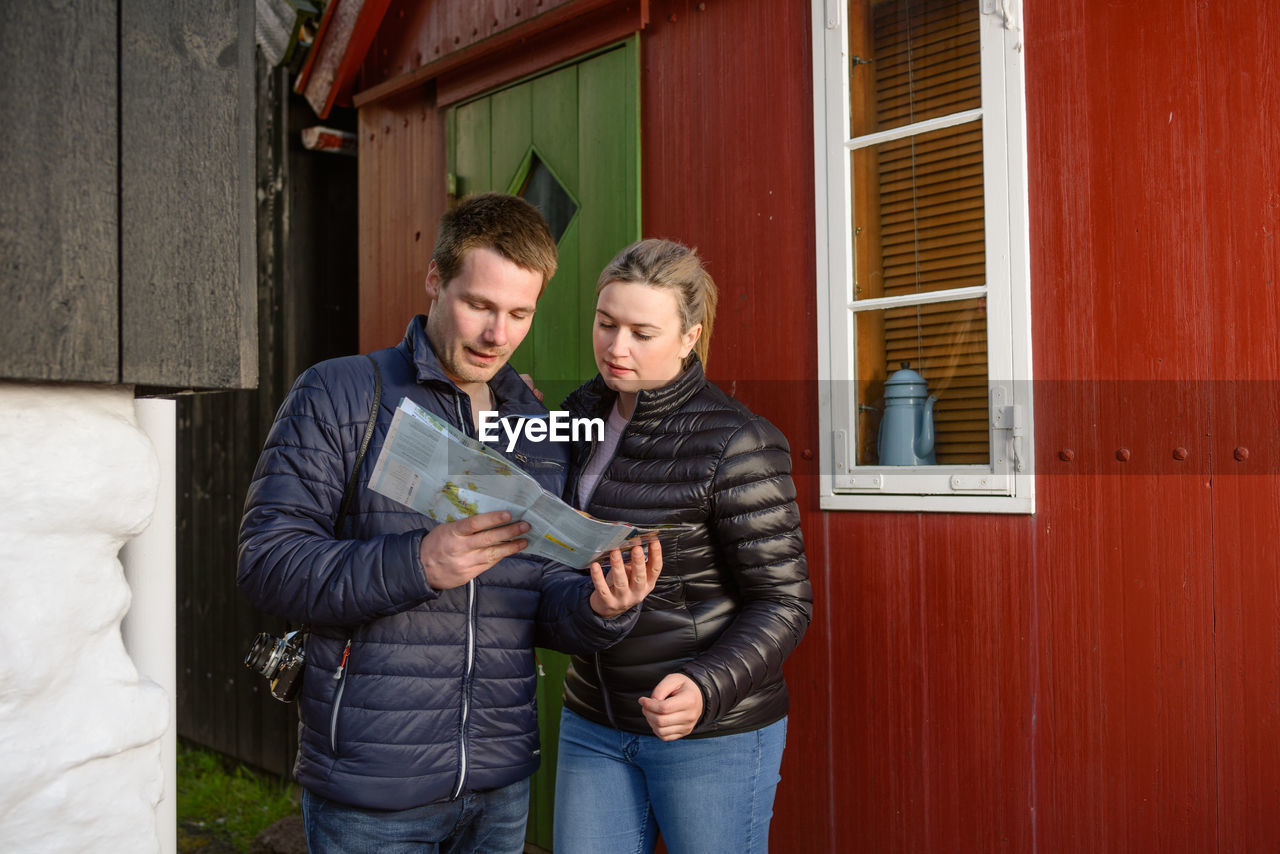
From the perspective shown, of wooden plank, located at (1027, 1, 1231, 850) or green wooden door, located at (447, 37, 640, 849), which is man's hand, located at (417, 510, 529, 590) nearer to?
wooden plank, located at (1027, 1, 1231, 850)

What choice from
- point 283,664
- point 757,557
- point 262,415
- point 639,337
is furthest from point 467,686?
point 262,415

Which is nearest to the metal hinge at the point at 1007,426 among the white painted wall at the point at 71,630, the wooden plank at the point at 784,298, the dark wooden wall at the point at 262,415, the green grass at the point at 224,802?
the wooden plank at the point at 784,298

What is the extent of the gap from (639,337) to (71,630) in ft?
4.72

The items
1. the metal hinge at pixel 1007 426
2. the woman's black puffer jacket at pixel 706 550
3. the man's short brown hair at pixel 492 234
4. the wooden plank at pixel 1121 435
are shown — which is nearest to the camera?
the man's short brown hair at pixel 492 234

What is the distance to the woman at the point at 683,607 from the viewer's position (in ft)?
6.99

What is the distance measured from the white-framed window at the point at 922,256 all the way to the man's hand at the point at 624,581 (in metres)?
1.19

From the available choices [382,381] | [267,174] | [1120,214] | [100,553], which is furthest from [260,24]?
[100,553]

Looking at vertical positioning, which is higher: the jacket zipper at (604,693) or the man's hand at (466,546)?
the man's hand at (466,546)

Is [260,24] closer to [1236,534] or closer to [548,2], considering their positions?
[548,2]

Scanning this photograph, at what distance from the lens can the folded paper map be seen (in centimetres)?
151

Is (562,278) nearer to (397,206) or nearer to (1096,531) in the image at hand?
(397,206)

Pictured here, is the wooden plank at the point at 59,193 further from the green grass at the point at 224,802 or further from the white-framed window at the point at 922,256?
the green grass at the point at 224,802

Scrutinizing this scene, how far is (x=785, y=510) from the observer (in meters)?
2.18

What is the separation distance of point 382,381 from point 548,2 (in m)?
2.56
